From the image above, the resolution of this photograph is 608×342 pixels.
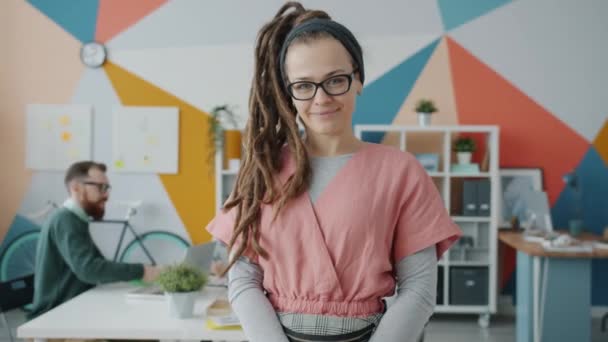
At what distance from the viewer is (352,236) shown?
3.99 ft

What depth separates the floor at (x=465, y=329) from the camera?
434 cm

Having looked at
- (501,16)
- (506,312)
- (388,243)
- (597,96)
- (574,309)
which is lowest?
(506,312)

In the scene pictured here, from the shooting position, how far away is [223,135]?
509cm

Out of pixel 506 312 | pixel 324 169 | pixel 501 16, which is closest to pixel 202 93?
pixel 501 16

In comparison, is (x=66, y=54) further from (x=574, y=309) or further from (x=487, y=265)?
(x=574, y=309)

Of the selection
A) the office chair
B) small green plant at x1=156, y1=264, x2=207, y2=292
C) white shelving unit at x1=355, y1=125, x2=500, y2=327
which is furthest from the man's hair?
white shelving unit at x1=355, y1=125, x2=500, y2=327

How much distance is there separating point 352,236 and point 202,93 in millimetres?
4225

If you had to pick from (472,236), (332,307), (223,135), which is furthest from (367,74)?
(332,307)

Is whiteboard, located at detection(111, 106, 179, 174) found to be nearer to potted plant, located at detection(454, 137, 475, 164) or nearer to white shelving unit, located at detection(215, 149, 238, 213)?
white shelving unit, located at detection(215, 149, 238, 213)

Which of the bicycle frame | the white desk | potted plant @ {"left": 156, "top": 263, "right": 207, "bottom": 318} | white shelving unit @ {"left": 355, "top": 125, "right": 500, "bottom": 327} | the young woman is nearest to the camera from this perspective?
the young woman

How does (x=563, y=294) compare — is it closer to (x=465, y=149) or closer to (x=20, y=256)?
(x=465, y=149)

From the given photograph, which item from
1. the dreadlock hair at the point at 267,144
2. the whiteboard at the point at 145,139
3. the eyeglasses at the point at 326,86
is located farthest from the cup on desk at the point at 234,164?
the eyeglasses at the point at 326,86

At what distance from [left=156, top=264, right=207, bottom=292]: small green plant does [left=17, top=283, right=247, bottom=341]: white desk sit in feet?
0.39

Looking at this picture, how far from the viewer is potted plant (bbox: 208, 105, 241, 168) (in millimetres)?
5008
